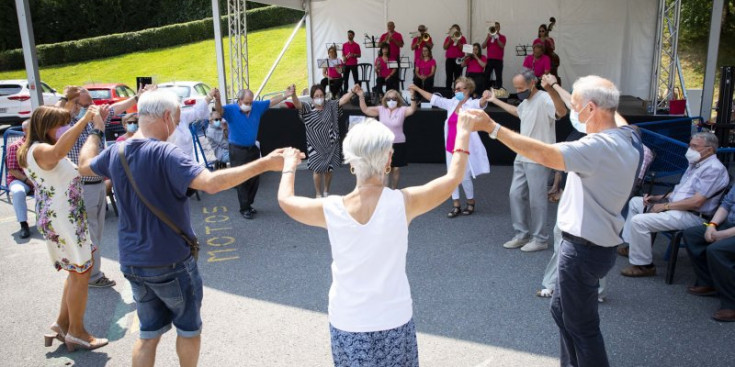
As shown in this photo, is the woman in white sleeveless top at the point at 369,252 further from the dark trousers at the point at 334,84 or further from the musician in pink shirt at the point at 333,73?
the dark trousers at the point at 334,84

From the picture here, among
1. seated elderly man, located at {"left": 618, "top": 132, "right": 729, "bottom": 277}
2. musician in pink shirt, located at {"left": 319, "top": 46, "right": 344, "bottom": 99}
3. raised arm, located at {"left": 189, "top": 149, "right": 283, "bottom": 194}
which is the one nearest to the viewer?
raised arm, located at {"left": 189, "top": 149, "right": 283, "bottom": 194}

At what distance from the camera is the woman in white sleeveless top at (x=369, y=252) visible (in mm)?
2285

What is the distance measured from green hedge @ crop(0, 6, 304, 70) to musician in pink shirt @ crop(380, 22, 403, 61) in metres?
21.3

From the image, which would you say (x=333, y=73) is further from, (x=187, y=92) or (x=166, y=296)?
Result: (x=166, y=296)

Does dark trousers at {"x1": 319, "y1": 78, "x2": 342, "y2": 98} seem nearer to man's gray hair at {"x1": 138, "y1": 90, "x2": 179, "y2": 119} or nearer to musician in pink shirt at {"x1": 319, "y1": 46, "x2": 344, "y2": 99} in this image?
musician in pink shirt at {"x1": 319, "y1": 46, "x2": 344, "y2": 99}

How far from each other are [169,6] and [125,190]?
36835 millimetres

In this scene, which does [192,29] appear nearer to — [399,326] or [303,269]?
[303,269]

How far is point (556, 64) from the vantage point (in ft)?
43.3

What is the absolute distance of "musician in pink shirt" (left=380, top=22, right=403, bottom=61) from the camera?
14.1m

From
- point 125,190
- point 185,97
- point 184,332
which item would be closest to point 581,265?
point 184,332

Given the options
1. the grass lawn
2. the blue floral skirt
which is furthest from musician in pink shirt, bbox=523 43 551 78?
the grass lawn

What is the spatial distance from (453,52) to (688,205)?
9710 mm

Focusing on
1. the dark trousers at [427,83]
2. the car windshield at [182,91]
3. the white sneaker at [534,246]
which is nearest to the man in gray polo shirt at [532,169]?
the white sneaker at [534,246]

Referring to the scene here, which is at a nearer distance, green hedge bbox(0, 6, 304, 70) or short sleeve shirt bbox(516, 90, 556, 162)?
short sleeve shirt bbox(516, 90, 556, 162)
